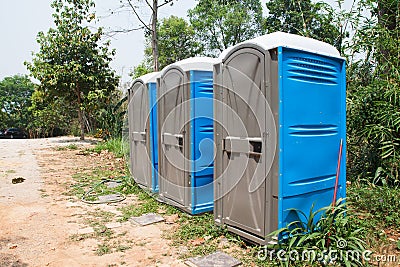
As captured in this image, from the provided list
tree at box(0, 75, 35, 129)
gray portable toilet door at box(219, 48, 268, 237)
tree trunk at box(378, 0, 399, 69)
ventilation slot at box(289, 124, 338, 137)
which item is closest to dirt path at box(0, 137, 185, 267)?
gray portable toilet door at box(219, 48, 268, 237)

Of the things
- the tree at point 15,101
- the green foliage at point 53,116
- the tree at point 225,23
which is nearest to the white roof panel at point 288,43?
the green foliage at point 53,116

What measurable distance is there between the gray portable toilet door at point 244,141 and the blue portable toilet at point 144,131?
1843 mm

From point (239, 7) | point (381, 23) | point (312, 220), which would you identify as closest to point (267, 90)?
point (312, 220)

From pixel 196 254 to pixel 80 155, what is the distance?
8103mm

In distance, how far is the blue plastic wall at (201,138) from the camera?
13.3ft

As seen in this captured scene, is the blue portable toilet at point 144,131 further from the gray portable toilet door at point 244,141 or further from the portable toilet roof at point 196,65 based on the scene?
the gray portable toilet door at point 244,141

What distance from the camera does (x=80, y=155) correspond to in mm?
10211

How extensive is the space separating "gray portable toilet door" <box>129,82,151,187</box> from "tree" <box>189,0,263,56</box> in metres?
20.1

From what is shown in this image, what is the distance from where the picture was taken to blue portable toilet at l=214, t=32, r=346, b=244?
2842mm

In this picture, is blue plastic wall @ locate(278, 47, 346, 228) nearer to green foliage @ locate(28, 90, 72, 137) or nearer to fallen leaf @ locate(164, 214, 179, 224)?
fallen leaf @ locate(164, 214, 179, 224)

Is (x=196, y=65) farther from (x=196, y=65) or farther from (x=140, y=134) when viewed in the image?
(x=140, y=134)

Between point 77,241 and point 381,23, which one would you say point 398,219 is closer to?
point 381,23

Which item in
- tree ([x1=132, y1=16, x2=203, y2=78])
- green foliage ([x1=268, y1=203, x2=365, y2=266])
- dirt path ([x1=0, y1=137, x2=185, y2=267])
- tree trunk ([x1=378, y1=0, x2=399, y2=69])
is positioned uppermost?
tree ([x1=132, y1=16, x2=203, y2=78])

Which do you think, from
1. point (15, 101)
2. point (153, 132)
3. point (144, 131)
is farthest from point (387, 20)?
point (15, 101)
